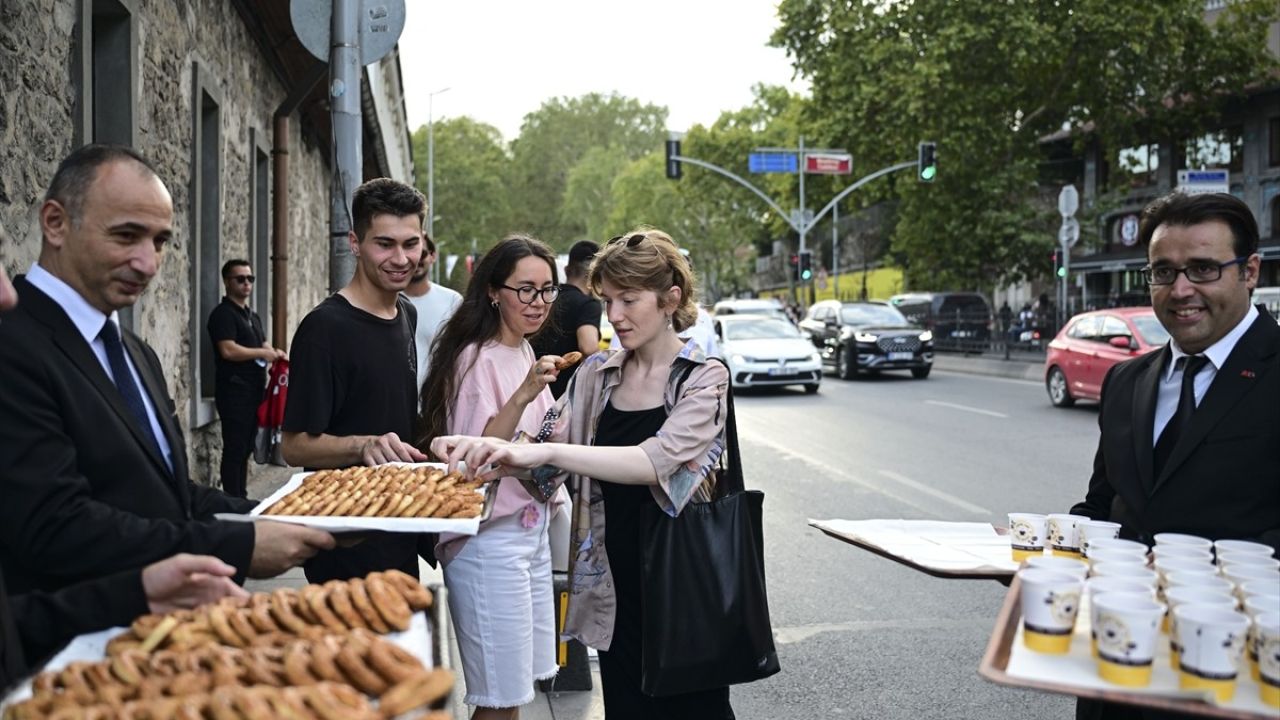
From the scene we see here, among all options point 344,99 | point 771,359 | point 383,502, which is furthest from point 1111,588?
point 771,359

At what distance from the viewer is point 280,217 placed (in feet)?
40.7

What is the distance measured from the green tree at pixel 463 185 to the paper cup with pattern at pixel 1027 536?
79088mm

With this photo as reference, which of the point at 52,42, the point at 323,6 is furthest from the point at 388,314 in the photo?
the point at 323,6

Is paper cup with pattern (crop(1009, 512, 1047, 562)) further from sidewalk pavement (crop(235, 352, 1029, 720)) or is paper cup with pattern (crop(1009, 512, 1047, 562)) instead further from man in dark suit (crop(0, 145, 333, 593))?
man in dark suit (crop(0, 145, 333, 593))

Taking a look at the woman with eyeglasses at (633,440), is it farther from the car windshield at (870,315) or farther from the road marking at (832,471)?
the car windshield at (870,315)

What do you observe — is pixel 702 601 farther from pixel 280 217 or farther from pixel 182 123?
pixel 280 217

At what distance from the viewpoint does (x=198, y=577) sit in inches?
89.7

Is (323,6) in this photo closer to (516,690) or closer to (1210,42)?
(516,690)

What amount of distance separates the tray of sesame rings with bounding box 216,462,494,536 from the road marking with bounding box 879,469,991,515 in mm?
6789

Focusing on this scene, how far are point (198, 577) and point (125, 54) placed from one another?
206 inches

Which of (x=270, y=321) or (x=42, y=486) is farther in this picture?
(x=270, y=321)

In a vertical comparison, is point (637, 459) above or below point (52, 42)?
below

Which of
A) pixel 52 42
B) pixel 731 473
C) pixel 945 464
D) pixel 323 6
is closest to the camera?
pixel 731 473

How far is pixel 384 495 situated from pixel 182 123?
20.0ft
